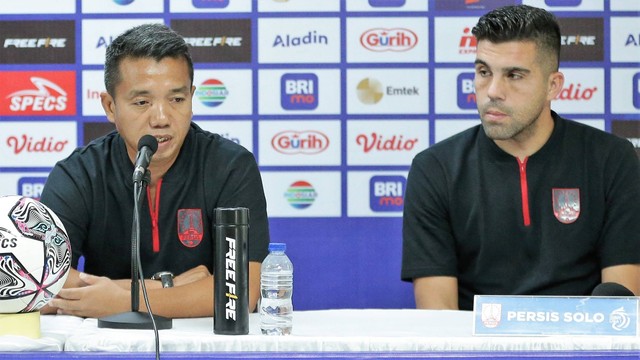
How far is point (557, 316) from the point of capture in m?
1.38

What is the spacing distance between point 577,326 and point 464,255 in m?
0.97

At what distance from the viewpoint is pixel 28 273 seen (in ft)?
4.51

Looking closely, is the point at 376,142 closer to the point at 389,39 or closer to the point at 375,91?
the point at 375,91

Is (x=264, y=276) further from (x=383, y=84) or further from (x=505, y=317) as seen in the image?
(x=383, y=84)

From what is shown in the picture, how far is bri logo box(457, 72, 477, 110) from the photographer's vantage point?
9.56ft

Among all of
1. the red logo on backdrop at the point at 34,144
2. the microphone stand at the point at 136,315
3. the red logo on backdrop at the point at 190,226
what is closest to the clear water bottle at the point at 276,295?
the microphone stand at the point at 136,315

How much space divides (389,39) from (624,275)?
3.66 feet

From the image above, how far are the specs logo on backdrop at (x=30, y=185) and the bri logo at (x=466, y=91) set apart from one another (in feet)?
4.56

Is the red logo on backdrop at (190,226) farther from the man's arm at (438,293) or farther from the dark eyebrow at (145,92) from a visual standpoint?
the man's arm at (438,293)

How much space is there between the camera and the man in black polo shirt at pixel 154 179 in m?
2.15

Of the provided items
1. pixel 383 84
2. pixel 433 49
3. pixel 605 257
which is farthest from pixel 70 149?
pixel 605 257

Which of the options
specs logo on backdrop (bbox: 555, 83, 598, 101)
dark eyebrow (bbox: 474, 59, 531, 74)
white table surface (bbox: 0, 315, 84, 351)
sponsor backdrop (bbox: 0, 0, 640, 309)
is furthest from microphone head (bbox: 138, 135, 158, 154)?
specs logo on backdrop (bbox: 555, 83, 598, 101)

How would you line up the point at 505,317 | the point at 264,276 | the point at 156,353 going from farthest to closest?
the point at 264,276 → the point at 505,317 → the point at 156,353

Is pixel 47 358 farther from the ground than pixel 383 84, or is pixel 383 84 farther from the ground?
A: pixel 383 84
